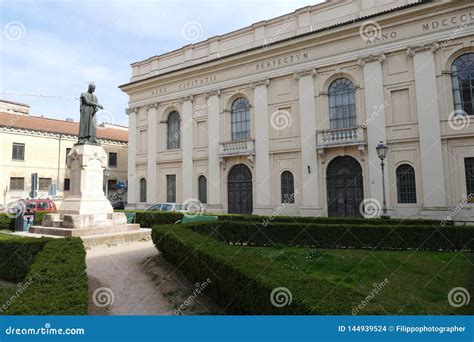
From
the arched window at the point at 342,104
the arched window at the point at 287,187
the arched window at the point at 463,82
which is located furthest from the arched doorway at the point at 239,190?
the arched window at the point at 463,82

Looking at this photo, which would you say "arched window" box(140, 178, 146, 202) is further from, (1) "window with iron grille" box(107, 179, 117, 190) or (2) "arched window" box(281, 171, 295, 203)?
(2) "arched window" box(281, 171, 295, 203)

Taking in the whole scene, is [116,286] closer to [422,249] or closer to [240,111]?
[422,249]

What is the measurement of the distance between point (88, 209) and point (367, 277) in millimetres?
9795

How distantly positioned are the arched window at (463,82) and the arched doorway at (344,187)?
6.39 meters

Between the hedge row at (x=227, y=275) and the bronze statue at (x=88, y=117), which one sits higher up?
the bronze statue at (x=88, y=117)

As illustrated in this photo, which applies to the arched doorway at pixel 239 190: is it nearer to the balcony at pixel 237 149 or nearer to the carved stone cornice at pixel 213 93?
the balcony at pixel 237 149

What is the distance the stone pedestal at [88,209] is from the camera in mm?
11828

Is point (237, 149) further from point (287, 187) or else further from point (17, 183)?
point (17, 183)

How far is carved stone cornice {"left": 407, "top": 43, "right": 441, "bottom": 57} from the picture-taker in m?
18.6

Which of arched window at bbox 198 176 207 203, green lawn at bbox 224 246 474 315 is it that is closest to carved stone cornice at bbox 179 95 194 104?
arched window at bbox 198 176 207 203

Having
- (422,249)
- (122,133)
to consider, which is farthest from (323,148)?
(122,133)

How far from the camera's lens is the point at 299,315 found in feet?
11.8

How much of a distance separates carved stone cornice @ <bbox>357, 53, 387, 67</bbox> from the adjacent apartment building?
21.8m

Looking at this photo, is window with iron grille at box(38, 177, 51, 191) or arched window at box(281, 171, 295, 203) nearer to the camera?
arched window at box(281, 171, 295, 203)
